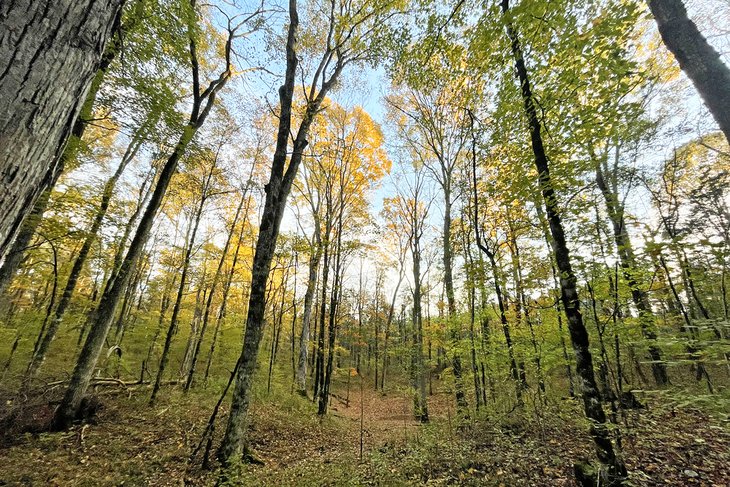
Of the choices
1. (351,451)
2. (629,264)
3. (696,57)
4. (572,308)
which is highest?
(696,57)

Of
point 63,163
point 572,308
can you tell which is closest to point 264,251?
point 63,163

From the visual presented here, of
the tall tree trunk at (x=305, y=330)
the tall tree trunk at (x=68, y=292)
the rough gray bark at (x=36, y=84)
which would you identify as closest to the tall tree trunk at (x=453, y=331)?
the tall tree trunk at (x=305, y=330)

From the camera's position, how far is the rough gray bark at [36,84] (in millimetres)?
777

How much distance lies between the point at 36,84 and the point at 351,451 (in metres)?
8.35

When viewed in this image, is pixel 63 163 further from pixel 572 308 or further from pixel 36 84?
pixel 572 308

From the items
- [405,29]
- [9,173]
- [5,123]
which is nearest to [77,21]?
[5,123]

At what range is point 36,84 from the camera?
0.84 m

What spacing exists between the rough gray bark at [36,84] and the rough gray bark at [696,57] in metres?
5.36

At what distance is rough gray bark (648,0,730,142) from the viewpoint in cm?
316

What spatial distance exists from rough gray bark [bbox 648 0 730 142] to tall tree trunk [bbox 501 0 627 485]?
1565 millimetres

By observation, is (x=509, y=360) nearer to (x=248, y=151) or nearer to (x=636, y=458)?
(x=636, y=458)

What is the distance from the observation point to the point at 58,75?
0.91 meters

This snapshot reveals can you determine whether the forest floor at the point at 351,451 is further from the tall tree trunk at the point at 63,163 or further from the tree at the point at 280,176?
the tall tree trunk at the point at 63,163

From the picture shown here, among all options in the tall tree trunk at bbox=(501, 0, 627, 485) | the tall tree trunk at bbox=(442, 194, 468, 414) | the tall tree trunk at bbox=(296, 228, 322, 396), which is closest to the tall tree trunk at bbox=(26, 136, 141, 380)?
the tall tree trunk at bbox=(296, 228, 322, 396)
